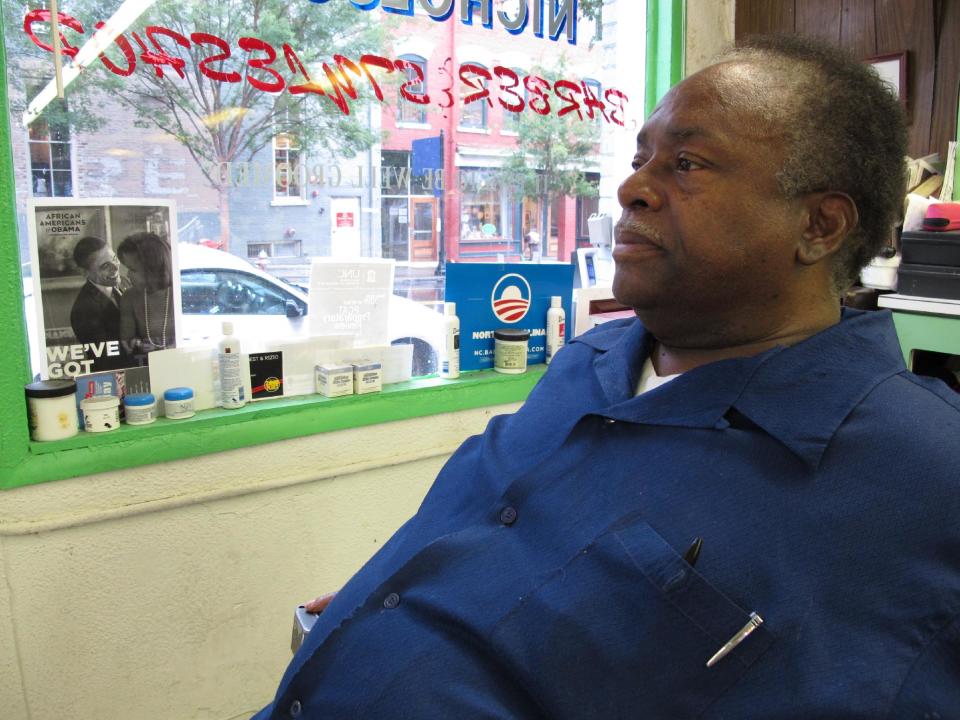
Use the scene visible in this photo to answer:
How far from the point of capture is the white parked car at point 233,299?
1.79 metres

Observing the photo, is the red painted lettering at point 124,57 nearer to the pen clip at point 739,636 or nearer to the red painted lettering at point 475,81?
A: the red painted lettering at point 475,81

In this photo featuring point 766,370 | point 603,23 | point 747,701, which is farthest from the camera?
point 603,23

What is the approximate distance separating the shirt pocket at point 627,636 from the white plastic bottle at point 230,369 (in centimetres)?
106

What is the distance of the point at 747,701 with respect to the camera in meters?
0.83

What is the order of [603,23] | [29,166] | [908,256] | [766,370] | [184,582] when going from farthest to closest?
1. [603,23]
2. [908,256]
3. [184,582]
4. [29,166]
5. [766,370]

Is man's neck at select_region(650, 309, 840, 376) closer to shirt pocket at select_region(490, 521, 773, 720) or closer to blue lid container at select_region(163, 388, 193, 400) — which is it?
shirt pocket at select_region(490, 521, 773, 720)

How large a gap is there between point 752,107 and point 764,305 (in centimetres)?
27

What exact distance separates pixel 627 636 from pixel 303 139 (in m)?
1.46

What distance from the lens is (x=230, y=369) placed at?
176 centimetres

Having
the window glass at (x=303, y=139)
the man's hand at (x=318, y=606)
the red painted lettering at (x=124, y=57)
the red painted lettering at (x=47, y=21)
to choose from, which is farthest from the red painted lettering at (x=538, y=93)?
the man's hand at (x=318, y=606)

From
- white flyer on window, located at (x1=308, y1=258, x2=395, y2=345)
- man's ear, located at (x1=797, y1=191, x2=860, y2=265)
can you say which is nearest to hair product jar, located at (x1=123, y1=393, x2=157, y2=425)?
Answer: white flyer on window, located at (x1=308, y1=258, x2=395, y2=345)

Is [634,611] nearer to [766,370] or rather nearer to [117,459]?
→ [766,370]

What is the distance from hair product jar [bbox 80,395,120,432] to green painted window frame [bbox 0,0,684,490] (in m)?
0.02

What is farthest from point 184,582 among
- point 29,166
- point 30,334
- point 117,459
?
point 29,166
